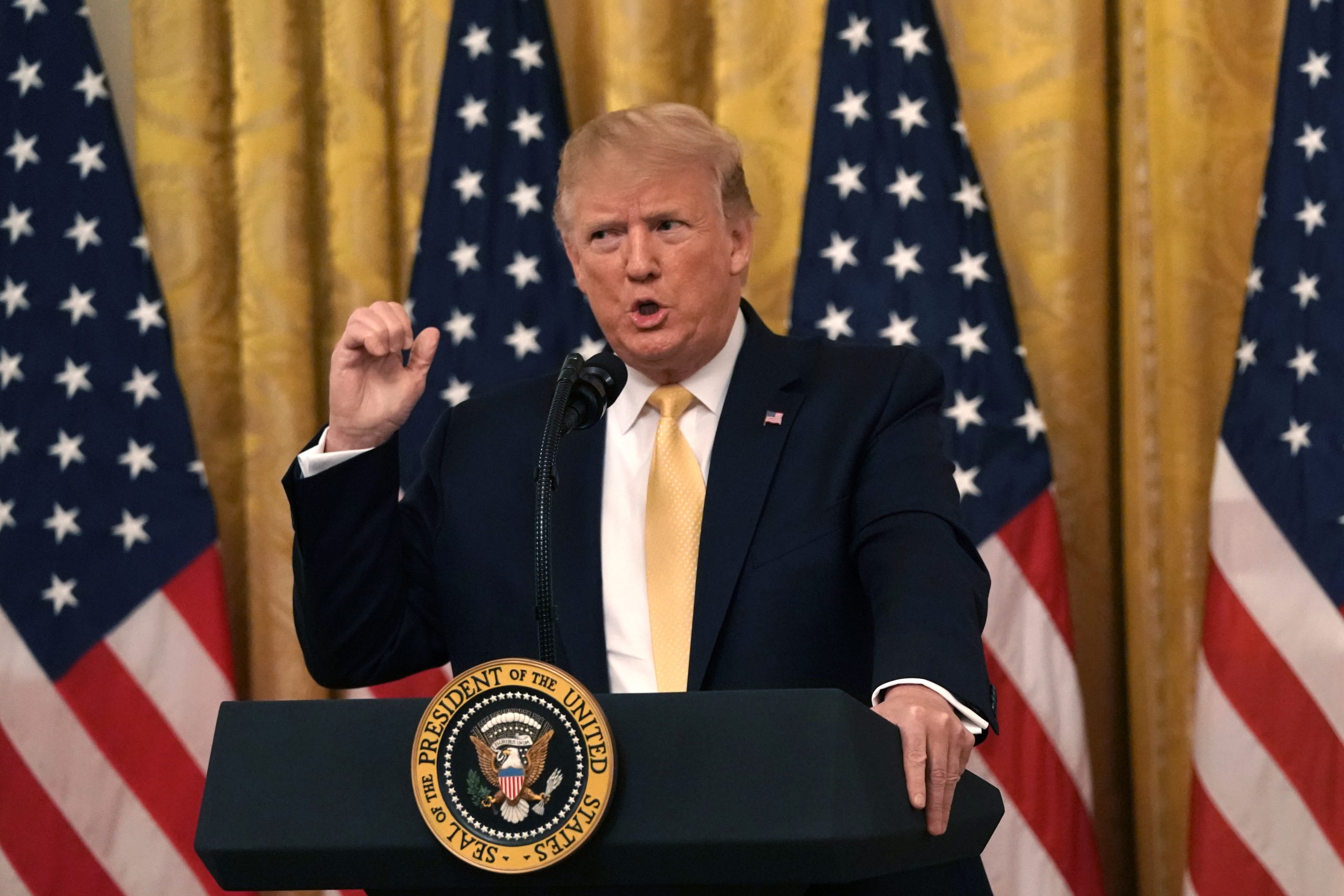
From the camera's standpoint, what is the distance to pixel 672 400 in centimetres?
191

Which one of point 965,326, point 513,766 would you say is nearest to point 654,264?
point 513,766

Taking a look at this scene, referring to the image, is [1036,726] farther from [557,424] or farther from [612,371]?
[557,424]

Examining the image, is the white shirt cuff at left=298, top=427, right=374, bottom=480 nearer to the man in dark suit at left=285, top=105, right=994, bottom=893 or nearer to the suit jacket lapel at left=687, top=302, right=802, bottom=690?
the man in dark suit at left=285, top=105, right=994, bottom=893

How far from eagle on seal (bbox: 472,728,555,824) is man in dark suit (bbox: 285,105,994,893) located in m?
0.42

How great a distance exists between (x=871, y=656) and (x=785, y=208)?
1718 millimetres

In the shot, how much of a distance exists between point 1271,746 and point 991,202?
1289 millimetres

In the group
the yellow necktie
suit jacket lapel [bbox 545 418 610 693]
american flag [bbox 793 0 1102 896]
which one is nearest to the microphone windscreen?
suit jacket lapel [bbox 545 418 610 693]

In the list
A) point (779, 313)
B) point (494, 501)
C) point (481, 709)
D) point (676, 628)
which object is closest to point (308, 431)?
point (779, 313)

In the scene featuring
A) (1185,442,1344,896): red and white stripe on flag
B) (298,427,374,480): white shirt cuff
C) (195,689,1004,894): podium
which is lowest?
(1185,442,1344,896): red and white stripe on flag

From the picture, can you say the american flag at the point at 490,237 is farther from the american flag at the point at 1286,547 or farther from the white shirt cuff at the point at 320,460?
the white shirt cuff at the point at 320,460

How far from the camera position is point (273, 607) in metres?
3.29

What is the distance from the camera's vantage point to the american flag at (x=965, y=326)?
3.07 meters

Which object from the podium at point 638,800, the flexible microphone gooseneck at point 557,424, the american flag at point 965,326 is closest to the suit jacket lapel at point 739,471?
the flexible microphone gooseneck at point 557,424

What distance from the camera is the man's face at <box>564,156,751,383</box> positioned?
1.91 m
